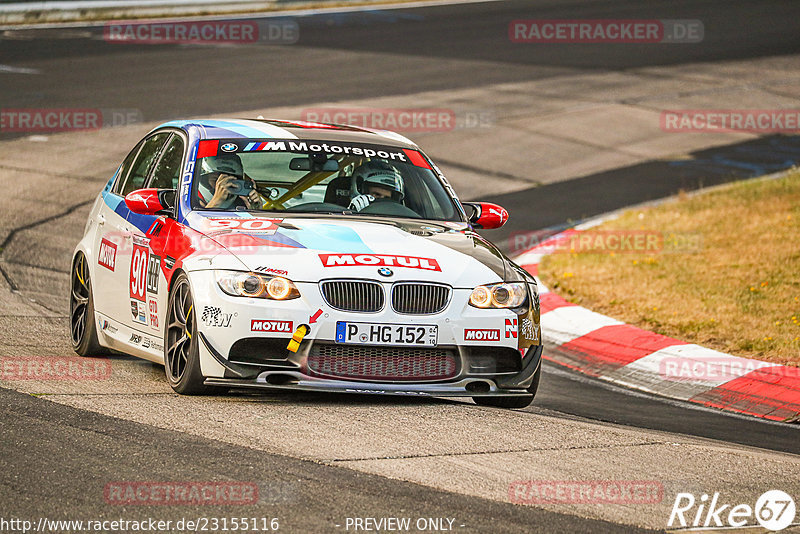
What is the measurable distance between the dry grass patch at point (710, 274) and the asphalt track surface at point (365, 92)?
1.28 m

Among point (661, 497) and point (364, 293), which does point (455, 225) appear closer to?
point (364, 293)

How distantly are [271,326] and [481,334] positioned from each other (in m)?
1.13

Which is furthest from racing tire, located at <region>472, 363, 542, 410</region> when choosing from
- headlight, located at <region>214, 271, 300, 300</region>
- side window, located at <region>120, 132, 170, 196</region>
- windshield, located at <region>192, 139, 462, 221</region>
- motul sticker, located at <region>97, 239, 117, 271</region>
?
side window, located at <region>120, 132, 170, 196</region>

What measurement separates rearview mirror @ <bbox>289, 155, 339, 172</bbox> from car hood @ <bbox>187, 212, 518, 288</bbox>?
1.97ft

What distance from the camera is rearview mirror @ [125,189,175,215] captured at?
23.8 feet

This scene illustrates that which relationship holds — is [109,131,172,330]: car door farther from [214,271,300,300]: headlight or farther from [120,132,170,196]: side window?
[214,271,300,300]: headlight

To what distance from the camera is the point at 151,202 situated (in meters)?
7.29

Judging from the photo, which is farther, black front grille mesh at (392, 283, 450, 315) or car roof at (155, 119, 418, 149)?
car roof at (155, 119, 418, 149)

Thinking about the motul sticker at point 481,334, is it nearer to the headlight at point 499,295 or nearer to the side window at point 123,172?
the headlight at point 499,295

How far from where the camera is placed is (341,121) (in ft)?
62.2

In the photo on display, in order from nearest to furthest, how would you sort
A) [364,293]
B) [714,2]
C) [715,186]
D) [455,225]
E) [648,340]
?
[364,293], [455,225], [648,340], [715,186], [714,2]

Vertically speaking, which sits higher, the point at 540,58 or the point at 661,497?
the point at 661,497

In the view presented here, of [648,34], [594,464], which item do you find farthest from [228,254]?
[648,34]

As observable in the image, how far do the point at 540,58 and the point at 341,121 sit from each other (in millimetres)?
8953
